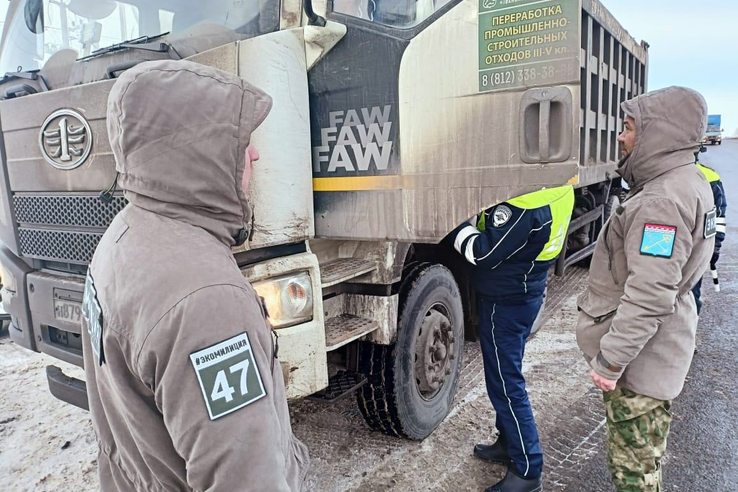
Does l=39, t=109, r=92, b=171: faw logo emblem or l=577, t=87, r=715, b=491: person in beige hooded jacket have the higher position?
l=39, t=109, r=92, b=171: faw logo emblem

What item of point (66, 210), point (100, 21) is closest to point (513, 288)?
point (66, 210)

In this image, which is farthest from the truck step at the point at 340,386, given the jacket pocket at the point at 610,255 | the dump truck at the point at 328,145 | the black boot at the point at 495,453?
the jacket pocket at the point at 610,255

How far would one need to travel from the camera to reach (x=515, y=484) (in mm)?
2627

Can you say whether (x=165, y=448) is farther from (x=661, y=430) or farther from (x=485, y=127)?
(x=661, y=430)

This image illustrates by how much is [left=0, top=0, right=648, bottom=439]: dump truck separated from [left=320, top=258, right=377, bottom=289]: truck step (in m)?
0.01

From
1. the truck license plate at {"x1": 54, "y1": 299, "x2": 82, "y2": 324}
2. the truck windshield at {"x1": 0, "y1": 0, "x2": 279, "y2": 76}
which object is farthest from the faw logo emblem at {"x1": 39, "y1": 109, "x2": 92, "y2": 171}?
the truck license plate at {"x1": 54, "y1": 299, "x2": 82, "y2": 324}

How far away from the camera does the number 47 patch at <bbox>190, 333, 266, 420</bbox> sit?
975 mm

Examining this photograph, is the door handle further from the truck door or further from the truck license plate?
the truck license plate

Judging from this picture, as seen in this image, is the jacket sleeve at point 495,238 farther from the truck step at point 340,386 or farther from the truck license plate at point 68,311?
the truck license plate at point 68,311

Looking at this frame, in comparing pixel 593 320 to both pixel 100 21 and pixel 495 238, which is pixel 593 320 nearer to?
pixel 495 238

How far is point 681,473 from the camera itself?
288 cm

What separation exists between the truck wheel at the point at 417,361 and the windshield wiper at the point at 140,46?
5.52 feet

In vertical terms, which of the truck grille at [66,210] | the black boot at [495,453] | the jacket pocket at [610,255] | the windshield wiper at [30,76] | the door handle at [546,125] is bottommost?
the black boot at [495,453]

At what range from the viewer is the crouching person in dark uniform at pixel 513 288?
8.25 feet
